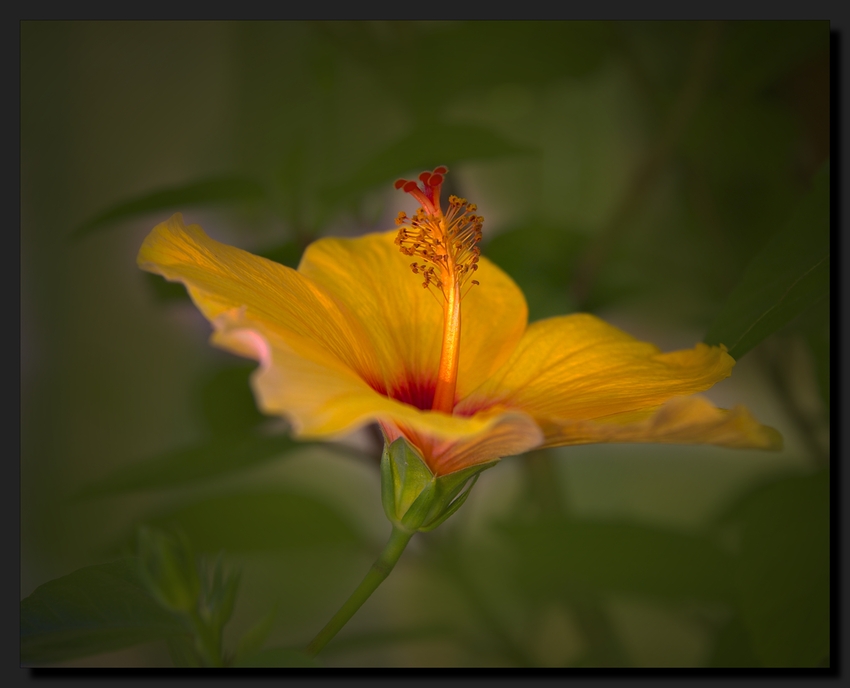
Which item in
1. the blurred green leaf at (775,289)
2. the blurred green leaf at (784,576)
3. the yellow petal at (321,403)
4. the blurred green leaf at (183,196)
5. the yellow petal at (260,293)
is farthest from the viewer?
the blurred green leaf at (183,196)

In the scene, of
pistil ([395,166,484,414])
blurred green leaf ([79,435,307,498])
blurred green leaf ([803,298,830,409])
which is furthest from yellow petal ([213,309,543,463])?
blurred green leaf ([803,298,830,409])

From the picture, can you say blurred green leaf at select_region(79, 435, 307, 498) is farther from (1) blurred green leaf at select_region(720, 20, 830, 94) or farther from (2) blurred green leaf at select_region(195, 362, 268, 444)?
(1) blurred green leaf at select_region(720, 20, 830, 94)

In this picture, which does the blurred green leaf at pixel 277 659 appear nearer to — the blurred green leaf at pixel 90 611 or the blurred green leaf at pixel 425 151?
the blurred green leaf at pixel 90 611

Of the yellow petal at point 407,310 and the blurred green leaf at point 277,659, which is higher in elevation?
the yellow petal at point 407,310

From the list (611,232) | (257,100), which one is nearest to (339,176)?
(257,100)

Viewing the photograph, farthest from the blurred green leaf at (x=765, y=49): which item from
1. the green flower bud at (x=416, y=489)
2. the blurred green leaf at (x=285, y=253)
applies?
the green flower bud at (x=416, y=489)

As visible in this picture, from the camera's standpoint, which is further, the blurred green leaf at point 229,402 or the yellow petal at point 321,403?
the blurred green leaf at point 229,402
